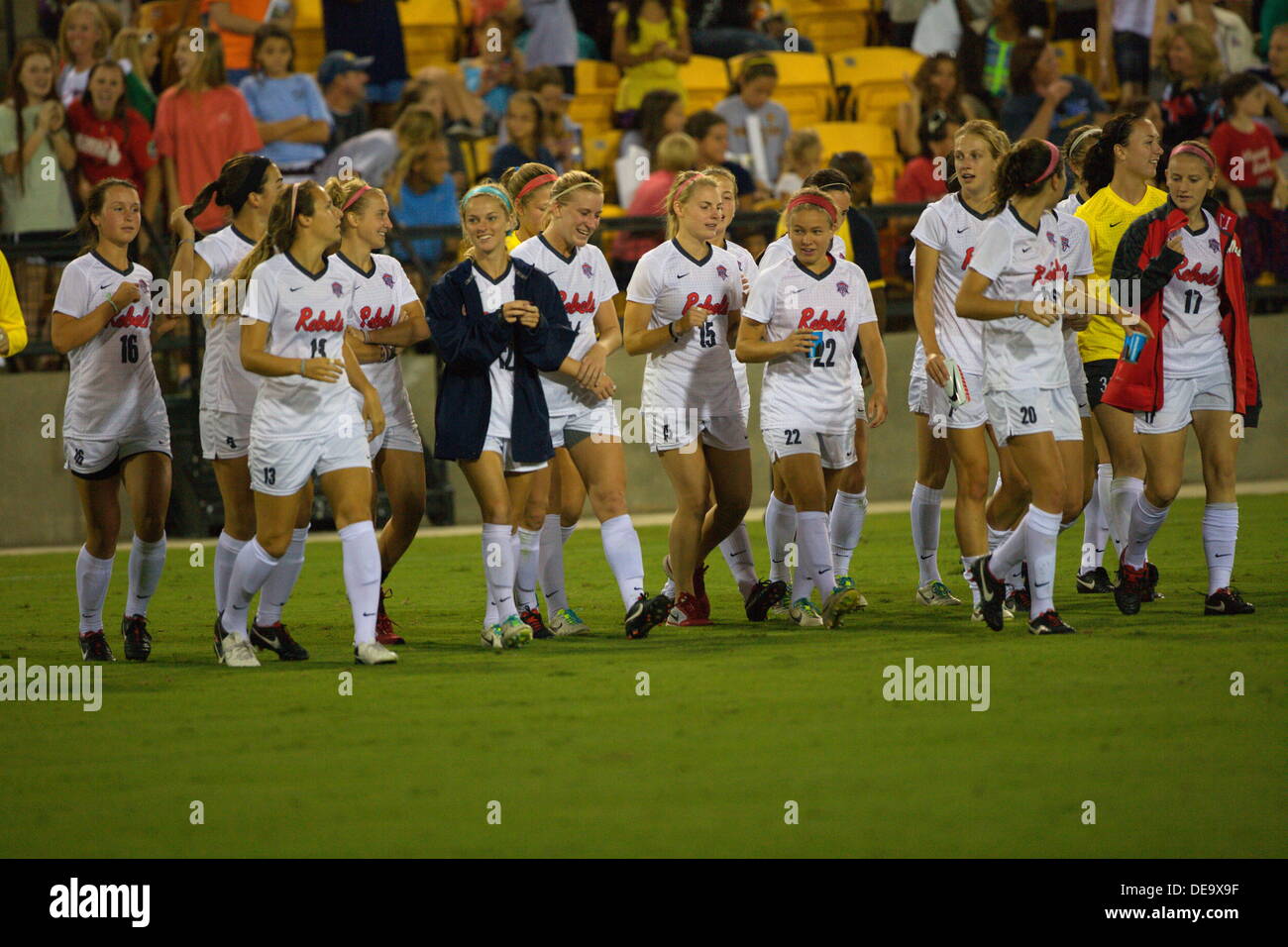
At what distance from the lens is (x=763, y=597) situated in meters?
9.19

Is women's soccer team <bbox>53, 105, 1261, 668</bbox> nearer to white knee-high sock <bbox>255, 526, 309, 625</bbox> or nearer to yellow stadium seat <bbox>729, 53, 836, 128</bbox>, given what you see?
white knee-high sock <bbox>255, 526, 309, 625</bbox>

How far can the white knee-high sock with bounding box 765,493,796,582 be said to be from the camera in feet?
30.6

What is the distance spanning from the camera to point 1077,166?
32.2ft

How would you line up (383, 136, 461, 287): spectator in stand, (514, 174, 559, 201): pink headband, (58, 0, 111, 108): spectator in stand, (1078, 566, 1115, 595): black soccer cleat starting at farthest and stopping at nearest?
1. (58, 0, 111, 108): spectator in stand
2. (383, 136, 461, 287): spectator in stand
3. (1078, 566, 1115, 595): black soccer cleat
4. (514, 174, 559, 201): pink headband

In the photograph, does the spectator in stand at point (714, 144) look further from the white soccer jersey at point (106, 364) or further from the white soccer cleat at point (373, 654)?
the white soccer cleat at point (373, 654)

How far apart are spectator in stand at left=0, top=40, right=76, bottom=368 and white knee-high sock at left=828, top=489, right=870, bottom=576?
6.59 meters

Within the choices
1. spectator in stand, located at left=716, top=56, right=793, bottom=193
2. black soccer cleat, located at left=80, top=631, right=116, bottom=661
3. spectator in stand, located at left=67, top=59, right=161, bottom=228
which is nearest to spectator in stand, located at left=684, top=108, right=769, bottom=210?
spectator in stand, located at left=716, top=56, right=793, bottom=193

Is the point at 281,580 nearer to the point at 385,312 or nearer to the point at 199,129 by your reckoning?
the point at 385,312

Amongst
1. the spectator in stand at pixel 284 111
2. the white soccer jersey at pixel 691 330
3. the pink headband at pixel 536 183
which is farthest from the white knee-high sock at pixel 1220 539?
the spectator in stand at pixel 284 111

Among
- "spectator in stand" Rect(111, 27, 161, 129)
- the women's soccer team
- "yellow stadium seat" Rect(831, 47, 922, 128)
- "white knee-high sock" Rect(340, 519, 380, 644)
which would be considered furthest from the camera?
"yellow stadium seat" Rect(831, 47, 922, 128)

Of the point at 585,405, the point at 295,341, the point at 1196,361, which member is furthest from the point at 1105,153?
the point at 295,341

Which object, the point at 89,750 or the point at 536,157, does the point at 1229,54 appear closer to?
the point at 536,157

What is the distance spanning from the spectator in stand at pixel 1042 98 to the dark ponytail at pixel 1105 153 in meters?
6.43
